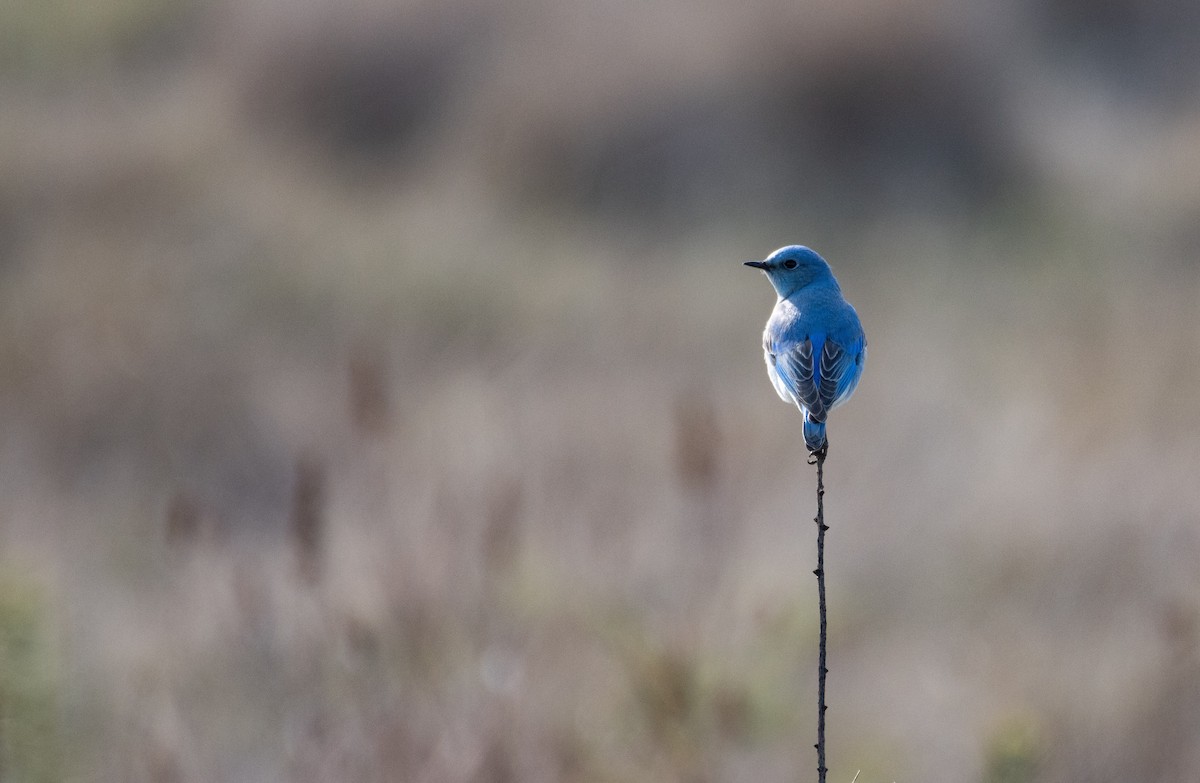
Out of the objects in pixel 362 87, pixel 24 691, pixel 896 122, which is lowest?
pixel 24 691

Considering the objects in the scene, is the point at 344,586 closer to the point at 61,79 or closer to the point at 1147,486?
the point at 1147,486

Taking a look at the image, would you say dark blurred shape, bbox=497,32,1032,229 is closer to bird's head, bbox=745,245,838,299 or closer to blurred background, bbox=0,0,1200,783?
blurred background, bbox=0,0,1200,783

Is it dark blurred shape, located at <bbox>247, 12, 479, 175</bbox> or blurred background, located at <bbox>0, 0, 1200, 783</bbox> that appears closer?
blurred background, located at <bbox>0, 0, 1200, 783</bbox>

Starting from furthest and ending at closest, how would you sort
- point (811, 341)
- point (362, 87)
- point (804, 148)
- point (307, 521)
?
point (362, 87) → point (804, 148) → point (307, 521) → point (811, 341)

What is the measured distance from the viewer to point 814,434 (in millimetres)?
1945

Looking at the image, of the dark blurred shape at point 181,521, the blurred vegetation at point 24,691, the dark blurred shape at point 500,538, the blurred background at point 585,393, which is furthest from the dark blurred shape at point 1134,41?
the blurred vegetation at point 24,691

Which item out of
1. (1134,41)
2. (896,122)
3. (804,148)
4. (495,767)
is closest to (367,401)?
(495,767)

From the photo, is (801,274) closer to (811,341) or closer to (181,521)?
(811,341)

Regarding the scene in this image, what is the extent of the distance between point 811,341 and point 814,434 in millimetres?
404

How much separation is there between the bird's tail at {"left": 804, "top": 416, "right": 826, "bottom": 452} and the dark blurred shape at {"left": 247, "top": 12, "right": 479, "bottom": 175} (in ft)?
36.0

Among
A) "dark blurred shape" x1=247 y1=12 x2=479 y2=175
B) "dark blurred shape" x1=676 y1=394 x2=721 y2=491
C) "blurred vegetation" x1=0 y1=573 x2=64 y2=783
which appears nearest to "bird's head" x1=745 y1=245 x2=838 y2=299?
"dark blurred shape" x1=676 y1=394 x2=721 y2=491

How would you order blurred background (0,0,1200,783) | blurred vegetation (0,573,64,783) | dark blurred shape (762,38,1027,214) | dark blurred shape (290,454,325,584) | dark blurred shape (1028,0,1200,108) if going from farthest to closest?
dark blurred shape (1028,0,1200,108) → dark blurred shape (762,38,1027,214) → blurred background (0,0,1200,783) → dark blurred shape (290,454,325,584) → blurred vegetation (0,573,64,783)

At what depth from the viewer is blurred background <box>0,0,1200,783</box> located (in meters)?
3.94

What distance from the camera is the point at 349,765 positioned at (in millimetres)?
3021
